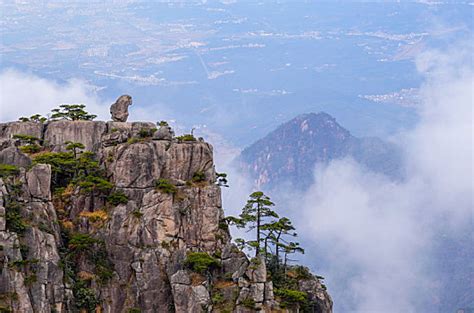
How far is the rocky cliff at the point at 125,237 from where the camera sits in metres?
46.1

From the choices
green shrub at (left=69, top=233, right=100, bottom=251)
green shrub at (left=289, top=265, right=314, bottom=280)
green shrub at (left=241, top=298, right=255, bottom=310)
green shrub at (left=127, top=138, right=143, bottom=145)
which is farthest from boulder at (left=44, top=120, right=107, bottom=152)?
green shrub at (left=241, top=298, right=255, bottom=310)

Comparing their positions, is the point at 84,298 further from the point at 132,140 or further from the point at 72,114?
the point at 72,114

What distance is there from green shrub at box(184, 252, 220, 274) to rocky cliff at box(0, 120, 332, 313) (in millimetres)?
66

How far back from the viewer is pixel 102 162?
53.6m

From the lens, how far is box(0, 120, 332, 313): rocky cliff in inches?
1816

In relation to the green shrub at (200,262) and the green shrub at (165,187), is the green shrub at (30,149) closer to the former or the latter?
the green shrub at (165,187)

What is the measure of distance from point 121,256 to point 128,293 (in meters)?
2.26

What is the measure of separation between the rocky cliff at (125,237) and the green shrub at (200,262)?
66 millimetres

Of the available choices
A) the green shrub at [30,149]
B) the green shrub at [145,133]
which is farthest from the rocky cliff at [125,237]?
the green shrub at [30,149]

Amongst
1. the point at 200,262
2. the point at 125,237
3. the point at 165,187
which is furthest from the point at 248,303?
the point at 165,187

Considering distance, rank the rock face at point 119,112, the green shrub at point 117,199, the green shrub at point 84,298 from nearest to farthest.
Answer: the green shrub at point 84,298, the green shrub at point 117,199, the rock face at point 119,112

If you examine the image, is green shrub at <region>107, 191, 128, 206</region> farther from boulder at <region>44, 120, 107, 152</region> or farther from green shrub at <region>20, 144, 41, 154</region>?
boulder at <region>44, 120, 107, 152</region>

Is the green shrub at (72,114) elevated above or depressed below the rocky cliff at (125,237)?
above

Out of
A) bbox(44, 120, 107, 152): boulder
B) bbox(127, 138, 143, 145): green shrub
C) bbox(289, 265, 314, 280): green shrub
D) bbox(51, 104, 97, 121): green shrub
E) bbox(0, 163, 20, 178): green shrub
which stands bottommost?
bbox(289, 265, 314, 280): green shrub
